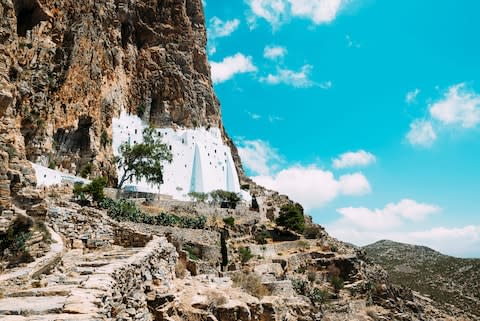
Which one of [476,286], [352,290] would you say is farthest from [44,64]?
[476,286]

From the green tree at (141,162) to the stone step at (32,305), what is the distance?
33302 millimetres

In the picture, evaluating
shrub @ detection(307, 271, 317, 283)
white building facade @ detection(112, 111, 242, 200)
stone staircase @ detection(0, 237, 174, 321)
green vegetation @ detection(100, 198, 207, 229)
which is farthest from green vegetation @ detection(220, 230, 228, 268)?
stone staircase @ detection(0, 237, 174, 321)

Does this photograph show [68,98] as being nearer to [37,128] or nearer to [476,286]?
[37,128]

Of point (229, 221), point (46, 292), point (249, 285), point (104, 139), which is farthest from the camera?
point (104, 139)

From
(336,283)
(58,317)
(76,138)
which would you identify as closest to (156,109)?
(76,138)

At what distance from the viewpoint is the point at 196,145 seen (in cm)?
4816

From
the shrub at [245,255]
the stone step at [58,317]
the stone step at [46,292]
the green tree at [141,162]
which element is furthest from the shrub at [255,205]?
the stone step at [58,317]

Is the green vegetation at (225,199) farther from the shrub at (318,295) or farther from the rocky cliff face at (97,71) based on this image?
the shrub at (318,295)

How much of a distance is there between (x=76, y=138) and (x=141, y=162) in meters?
6.46

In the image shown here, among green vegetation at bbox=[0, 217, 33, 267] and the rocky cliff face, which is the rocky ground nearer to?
green vegetation at bbox=[0, 217, 33, 267]

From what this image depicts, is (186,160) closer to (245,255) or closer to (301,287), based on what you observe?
(245,255)

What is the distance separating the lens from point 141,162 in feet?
128

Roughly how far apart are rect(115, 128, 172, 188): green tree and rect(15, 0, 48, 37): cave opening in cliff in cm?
1342

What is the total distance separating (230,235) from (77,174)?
1443 cm
